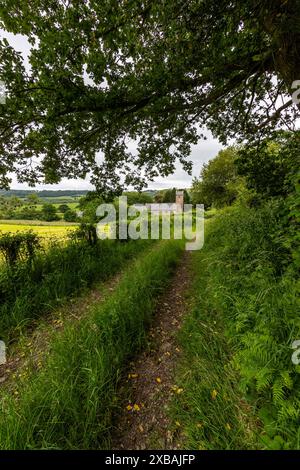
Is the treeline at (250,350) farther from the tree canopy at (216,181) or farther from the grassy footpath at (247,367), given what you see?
the tree canopy at (216,181)

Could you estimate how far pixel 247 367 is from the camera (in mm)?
1767

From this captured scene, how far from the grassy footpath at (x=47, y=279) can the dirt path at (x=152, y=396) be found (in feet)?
7.27

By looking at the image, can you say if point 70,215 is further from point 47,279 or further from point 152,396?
point 152,396

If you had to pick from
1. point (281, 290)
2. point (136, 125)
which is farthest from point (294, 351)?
point (136, 125)

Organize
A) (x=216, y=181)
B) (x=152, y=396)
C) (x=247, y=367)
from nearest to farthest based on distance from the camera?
1. (x=247, y=367)
2. (x=152, y=396)
3. (x=216, y=181)

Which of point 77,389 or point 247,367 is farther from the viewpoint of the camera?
point 77,389

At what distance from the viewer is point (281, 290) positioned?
2432 mm

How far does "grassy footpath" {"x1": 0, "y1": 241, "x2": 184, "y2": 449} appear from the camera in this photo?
1674 millimetres

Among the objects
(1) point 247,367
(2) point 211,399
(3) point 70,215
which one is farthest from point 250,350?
(3) point 70,215

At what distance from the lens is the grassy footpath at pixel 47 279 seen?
3.64 meters

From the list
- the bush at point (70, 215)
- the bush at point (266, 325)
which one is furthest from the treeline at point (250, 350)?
the bush at point (70, 215)

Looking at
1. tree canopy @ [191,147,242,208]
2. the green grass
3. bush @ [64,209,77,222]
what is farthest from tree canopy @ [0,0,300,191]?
tree canopy @ [191,147,242,208]

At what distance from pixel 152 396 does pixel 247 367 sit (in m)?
1.21

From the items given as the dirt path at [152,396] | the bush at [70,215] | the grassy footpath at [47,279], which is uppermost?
the bush at [70,215]
